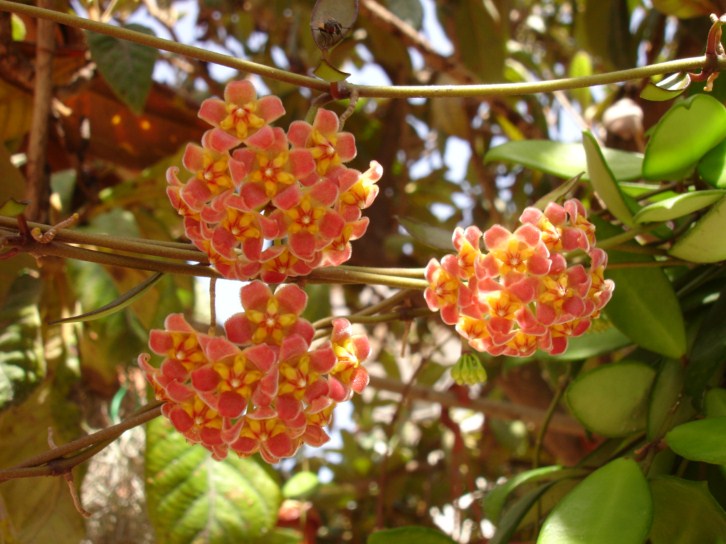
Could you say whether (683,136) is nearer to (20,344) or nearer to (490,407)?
(20,344)

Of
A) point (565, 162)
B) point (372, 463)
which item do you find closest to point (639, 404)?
point (565, 162)

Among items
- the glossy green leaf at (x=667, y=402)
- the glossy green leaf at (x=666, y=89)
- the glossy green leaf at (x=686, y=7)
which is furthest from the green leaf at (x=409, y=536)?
the glossy green leaf at (x=686, y=7)

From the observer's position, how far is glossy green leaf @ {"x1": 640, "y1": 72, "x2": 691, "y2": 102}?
2.00 feet

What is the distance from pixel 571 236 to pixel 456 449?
696 mm

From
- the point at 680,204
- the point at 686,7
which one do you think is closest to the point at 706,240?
the point at 680,204

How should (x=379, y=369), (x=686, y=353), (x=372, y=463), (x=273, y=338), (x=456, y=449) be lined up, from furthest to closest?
1. (x=379, y=369)
2. (x=372, y=463)
3. (x=456, y=449)
4. (x=686, y=353)
5. (x=273, y=338)

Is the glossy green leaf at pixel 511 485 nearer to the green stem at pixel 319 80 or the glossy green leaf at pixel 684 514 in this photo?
the glossy green leaf at pixel 684 514

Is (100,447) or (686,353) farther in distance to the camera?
(686,353)

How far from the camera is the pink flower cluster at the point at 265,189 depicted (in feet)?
1.85

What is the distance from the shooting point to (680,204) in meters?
0.65

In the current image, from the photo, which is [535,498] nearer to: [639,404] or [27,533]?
[639,404]

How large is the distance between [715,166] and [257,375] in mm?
448

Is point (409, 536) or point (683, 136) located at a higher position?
point (683, 136)

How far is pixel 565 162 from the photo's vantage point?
86 centimetres
